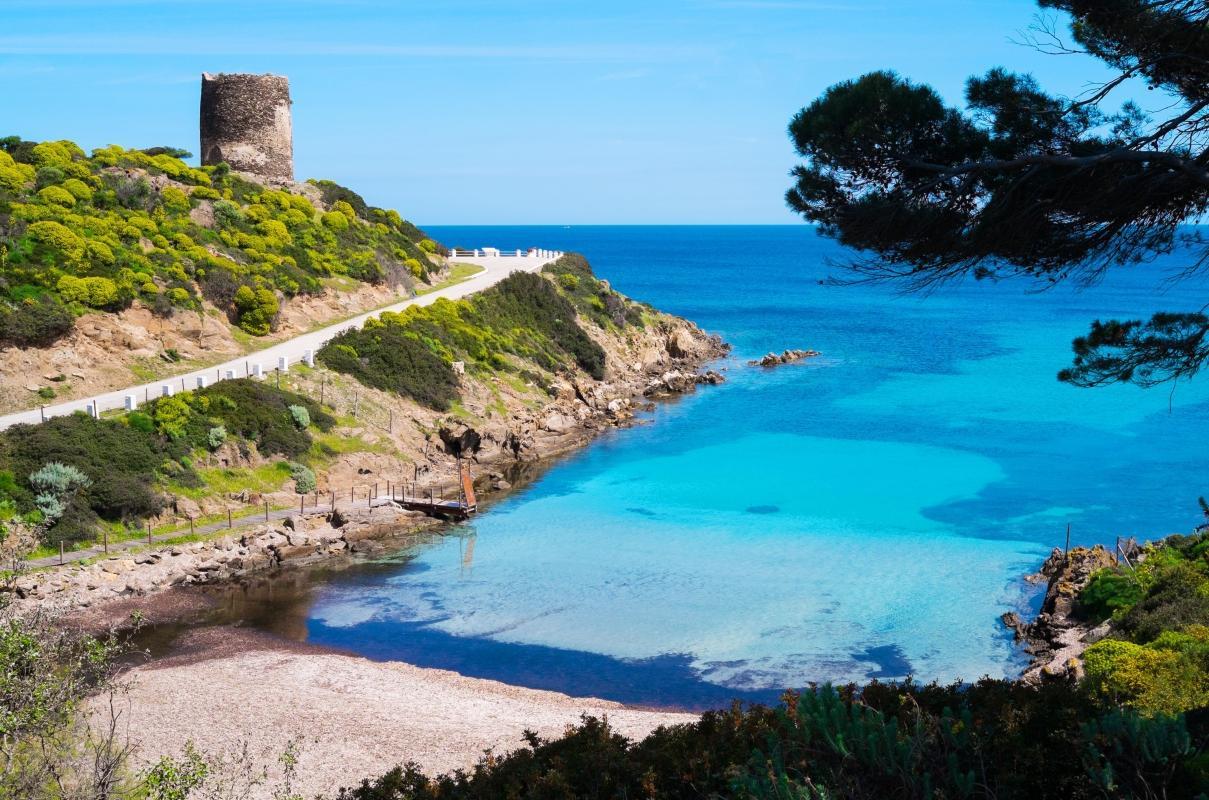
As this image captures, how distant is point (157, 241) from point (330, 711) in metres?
28.6

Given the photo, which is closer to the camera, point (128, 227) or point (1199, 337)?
point (1199, 337)

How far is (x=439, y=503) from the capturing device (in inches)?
1344

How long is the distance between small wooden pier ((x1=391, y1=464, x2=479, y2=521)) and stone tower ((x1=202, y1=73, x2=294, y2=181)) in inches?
1092

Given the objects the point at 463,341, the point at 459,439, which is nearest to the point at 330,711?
the point at 459,439

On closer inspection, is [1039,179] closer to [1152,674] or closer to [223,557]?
[1152,674]

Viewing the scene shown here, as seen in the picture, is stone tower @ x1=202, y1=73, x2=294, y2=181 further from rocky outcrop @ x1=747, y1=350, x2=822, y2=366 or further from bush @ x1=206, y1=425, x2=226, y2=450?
rocky outcrop @ x1=747, y1=350, x2=822, y2=366

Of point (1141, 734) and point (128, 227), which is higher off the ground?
point (128, 227)

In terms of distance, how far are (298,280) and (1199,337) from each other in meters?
39.8

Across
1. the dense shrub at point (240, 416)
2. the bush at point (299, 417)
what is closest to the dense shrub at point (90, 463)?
the dense shrub at point (240, 416)

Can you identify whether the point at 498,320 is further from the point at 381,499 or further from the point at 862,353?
the point at 862,353

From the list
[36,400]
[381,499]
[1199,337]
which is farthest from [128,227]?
[1199,337]

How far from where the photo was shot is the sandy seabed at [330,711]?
17922 millimetres

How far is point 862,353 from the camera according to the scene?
77.8 m

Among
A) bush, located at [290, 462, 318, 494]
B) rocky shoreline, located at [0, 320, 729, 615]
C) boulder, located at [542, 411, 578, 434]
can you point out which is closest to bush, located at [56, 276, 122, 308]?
bush, located at [290, 462, 318, 494]
